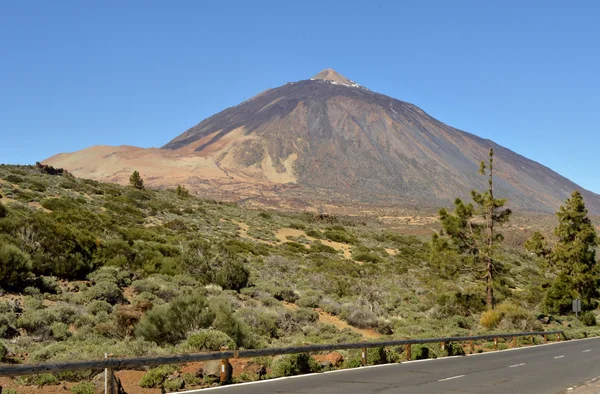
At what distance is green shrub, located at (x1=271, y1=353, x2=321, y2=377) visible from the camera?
11625 millimetres

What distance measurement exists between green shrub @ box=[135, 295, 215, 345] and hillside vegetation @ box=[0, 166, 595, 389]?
29 millimetres

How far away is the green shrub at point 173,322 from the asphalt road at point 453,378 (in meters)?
3.66

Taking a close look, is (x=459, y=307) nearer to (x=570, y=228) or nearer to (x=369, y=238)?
(x=570, y=228)

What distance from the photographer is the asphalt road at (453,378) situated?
9.67 meters

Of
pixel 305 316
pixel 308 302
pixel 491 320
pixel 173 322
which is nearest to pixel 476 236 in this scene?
pixel 491 320

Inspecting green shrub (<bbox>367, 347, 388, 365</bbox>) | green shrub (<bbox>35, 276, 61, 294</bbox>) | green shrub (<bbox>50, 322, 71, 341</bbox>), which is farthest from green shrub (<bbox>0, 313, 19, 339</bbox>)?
green shrub (<bbox>367, 347, 388, 365</bbox>)

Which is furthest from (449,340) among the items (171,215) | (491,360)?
(171,215)

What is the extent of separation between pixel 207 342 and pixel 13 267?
8.25 meters

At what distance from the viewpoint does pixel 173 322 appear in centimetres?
1334

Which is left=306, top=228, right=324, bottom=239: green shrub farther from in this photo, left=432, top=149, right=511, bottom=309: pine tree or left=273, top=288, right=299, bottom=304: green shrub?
left=273, top=288, right=299, bottom=304: green shrub

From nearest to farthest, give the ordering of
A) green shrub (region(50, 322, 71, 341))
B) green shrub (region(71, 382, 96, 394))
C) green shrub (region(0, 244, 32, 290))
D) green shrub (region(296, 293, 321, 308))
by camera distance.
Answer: green shrub (region(71, 382, 96, 394)), green shrub (region(50, 322, 71, 341)), green shrub (region(0, 244, 32, 290)), green shrub (region(296, 293, 321, 308))

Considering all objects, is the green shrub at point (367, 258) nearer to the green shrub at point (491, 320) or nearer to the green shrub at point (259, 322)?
the green shrub at point (491, 320)

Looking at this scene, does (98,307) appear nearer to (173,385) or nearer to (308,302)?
(173,385)

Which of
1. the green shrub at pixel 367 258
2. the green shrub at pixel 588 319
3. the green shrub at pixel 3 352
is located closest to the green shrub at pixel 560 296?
the green shrub at pixel 588 319
